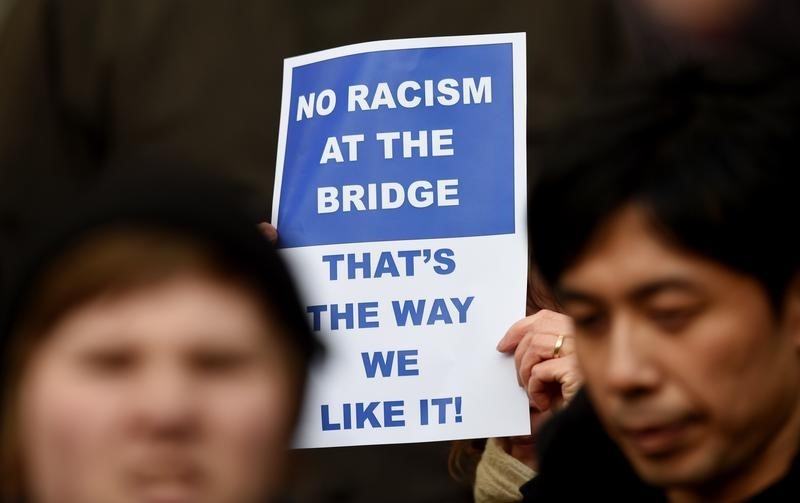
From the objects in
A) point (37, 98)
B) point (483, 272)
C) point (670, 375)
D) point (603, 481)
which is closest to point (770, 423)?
point (670, 375)

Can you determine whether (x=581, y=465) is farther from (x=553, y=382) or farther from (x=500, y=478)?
(x=500, y=478)

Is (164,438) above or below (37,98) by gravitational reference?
below

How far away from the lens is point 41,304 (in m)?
1.95

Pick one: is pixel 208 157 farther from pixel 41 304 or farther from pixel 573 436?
pixel 41 304

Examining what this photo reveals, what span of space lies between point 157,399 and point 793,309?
101cm

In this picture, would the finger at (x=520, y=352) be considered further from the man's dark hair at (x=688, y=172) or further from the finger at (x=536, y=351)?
the man's dark hair at (x=688, y=172)

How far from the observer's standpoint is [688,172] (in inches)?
102

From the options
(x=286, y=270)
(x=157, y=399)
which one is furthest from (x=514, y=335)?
(x=157, y=399)

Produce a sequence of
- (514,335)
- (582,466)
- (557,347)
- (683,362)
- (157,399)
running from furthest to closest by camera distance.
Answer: (514,335)
(557,347)
(582,466)
(683,362)
(157,399)

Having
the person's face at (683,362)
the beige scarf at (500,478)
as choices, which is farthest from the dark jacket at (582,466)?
the beige scarf at (500,478)

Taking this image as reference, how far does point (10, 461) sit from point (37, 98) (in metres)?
2.37

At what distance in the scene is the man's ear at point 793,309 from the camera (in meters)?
2.60

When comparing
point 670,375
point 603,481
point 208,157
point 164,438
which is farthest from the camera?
point 208,157

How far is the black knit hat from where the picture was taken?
1966mm
